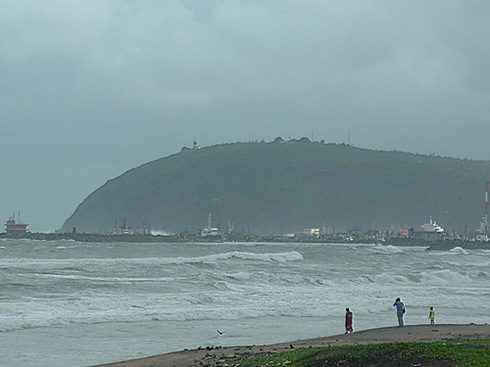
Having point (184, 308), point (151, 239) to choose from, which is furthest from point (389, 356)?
point (151, 239)

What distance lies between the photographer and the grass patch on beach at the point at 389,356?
16188 mm

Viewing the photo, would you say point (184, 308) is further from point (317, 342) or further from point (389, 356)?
point (389, 356)

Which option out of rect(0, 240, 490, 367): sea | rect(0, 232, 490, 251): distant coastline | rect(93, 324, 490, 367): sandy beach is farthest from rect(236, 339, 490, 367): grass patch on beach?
rect(0, 232, 490, 251): distant coastline

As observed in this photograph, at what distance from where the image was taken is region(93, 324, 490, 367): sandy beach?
20.8 meters

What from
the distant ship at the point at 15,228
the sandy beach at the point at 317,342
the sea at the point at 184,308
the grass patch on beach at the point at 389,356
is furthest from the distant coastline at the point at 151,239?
the grass patch on beach at the point at 389,356

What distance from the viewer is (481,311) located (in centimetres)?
3672

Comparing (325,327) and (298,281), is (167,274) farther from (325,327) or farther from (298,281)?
(325,327)

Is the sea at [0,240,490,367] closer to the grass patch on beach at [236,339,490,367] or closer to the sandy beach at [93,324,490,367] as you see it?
the sandy beach at [93,324,490,367]

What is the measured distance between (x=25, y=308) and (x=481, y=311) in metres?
18.8

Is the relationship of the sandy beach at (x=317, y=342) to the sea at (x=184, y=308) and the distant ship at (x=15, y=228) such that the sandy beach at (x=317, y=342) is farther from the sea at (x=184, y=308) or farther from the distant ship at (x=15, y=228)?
the distant ship at (x=15, y=228)

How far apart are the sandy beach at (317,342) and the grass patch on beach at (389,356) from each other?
1628 millimetres

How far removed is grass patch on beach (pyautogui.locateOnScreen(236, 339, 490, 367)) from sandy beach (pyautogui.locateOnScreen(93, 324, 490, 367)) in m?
1.63

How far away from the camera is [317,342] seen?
2441 centimetres

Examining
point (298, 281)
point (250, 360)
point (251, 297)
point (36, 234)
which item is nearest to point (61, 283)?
point (251, 297)
